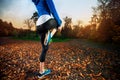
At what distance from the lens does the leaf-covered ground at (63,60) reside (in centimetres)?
246

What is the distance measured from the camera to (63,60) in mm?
3090

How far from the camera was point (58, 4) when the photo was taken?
3.67 m

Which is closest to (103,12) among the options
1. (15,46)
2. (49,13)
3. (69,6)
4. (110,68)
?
(69,6)

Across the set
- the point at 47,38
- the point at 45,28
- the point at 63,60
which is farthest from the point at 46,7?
the point at 63,60

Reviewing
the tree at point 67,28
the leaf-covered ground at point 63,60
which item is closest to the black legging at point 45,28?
the leaf-covered ground at point 63,60

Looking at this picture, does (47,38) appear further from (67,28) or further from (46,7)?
(67,28)

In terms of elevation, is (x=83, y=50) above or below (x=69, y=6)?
below

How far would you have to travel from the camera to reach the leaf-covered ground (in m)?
2.46

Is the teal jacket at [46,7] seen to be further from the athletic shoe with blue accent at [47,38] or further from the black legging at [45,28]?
the athletic shoe with blue accent at [47,38]

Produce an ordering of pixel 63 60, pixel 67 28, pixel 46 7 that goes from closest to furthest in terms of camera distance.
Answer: pixel 46 7
pixel 63 60
pixel 67 28

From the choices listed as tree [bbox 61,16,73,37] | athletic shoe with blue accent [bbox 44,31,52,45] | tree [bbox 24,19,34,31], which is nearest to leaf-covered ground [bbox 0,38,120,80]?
tree [bbox 61,16,73,37]

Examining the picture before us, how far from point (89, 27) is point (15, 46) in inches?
68.1

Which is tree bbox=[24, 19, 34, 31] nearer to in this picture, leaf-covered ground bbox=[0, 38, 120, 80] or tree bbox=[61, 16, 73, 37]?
leaf-covered ground bbox=[0, 38, 120, 80]

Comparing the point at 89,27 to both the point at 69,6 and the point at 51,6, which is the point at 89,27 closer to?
the point at 69,6
